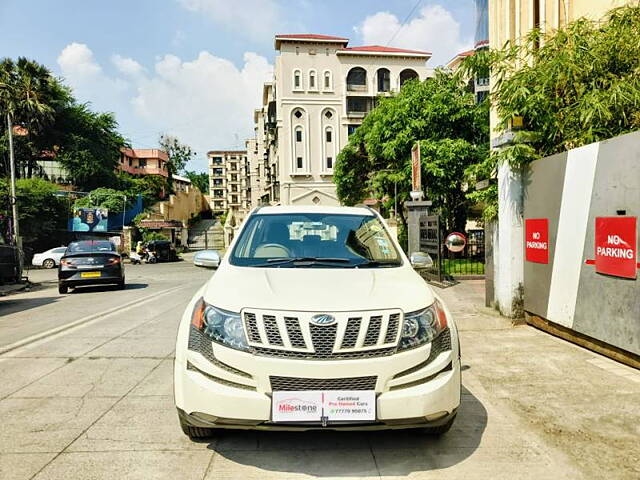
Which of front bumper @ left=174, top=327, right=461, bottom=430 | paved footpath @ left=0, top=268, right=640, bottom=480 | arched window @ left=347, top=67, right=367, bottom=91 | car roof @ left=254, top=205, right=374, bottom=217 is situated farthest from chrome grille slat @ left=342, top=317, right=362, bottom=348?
arched window @ left=347, top=67, right=367, bottom=91

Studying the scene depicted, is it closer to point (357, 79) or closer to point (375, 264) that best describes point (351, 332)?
point (375, 264)

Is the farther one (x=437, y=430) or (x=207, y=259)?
(x=207, y=259)

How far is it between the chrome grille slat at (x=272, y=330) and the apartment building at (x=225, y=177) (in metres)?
114

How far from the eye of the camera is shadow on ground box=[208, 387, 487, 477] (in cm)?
327

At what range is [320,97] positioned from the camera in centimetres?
5394

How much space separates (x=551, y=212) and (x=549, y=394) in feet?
10.2

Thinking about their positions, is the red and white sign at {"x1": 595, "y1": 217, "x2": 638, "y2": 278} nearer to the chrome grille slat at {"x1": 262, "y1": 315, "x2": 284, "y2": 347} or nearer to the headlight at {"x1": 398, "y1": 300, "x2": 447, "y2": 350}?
the headlight at {"x1": 398, "y1": 300, "x2": 447, "y2": 350}

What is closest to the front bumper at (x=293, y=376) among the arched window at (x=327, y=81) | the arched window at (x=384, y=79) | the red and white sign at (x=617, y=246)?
the red and white sign at (x=617, y=246)

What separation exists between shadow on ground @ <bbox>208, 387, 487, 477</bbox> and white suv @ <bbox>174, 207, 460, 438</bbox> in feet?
0.63

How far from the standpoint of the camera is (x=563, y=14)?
30.1 feet

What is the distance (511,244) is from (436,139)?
56.0ft

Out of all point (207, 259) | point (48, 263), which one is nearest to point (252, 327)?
point (207, 259)

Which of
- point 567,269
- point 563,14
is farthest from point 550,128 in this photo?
point 563,14

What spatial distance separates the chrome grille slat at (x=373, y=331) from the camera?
3119 mm
